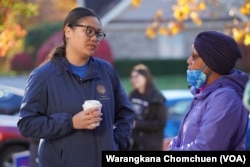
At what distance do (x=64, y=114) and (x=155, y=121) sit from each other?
4.81 m

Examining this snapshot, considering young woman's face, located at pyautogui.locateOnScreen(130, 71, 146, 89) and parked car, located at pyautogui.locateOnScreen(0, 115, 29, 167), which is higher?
young woman's face, located at pyautogui.locateOnScreen(130, 71, 146, 89)

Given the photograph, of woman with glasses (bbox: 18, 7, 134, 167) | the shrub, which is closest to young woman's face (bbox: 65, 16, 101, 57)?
woman with glasses (bbox: 18, 7, 134, 167)

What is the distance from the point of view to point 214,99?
436cm

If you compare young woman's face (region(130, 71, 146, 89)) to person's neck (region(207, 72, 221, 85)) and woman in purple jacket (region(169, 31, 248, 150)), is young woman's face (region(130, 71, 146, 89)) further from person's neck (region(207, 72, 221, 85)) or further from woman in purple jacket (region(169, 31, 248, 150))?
person's neck (region(207, 72, 221, 85))

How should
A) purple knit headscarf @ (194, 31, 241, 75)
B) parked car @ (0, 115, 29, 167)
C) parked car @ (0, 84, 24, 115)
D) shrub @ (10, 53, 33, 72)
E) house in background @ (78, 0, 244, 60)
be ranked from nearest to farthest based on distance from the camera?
purple knit headscarf @ (194, 31, 241, 75), parked car @ (0, 115, 29, 167), parked car @ (0, 84, 24, 115), house in background @ (78, 0, 244, 60), shrub @ (10, 53, 33, 72)

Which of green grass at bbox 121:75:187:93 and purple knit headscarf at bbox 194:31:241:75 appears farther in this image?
green grass at bbox 121:75:187:93

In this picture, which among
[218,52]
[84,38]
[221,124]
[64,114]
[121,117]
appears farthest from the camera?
[121,117]

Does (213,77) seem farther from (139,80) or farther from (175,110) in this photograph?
(175,110)

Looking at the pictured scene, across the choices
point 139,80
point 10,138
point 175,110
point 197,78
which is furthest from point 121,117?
point 10,138

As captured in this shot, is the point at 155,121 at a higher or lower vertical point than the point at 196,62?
lower

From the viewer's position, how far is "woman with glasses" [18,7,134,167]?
4.82 m

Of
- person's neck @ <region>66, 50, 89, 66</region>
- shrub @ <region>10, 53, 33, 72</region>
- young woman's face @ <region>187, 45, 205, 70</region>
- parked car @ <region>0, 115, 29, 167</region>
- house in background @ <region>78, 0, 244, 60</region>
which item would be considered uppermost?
house in background @ <region>78, 0, 244, 60</region>

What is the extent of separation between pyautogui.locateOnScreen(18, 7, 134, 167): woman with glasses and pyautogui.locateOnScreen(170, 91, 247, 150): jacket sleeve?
74 cm

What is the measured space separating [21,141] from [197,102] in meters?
8.28
